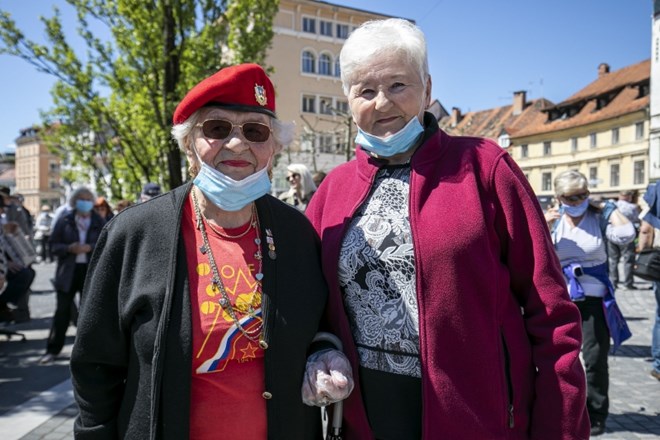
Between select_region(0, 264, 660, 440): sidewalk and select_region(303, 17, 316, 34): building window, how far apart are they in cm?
3503

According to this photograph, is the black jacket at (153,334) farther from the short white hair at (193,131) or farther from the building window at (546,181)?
the building window at (546,181)

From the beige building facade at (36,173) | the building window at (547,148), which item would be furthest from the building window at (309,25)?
the beige building facade at (36,173)

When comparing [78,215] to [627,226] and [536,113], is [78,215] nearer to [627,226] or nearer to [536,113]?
[627,226]

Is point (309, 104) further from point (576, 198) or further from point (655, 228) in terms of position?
point (576, 198)

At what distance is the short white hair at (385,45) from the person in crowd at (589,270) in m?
3.12

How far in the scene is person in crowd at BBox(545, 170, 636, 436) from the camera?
423 cm

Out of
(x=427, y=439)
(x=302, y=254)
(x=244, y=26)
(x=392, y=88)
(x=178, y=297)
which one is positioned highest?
(x=244, y=26)

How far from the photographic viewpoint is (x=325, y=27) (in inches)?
1590

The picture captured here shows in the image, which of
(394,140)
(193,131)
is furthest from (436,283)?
(193,131)

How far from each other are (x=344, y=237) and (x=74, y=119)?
8249mm

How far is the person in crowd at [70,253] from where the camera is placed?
253 inches

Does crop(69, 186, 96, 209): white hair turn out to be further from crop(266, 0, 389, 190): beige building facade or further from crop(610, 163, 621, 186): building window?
crop(610, 163, 621, 186): building window

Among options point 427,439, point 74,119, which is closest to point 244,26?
point 74,119

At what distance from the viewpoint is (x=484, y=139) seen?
6.69 ft
